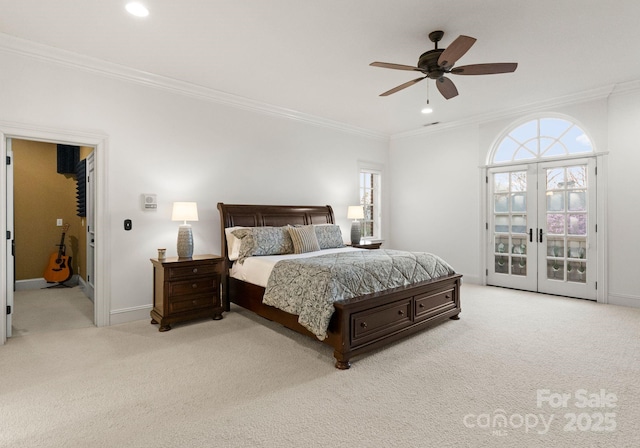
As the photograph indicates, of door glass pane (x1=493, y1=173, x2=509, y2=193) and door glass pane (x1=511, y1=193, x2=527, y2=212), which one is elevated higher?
door glass pane (x1=493, y1=173, x2=509, y2=193)

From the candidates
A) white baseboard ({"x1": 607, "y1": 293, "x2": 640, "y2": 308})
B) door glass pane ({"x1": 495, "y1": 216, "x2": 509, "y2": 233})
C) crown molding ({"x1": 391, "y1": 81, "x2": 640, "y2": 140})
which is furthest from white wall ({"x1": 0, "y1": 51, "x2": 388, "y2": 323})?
white baseboard ({"x1": 607, "y1": 293, "x2": 640, "y2": 308})

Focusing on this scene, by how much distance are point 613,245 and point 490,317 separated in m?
2.20

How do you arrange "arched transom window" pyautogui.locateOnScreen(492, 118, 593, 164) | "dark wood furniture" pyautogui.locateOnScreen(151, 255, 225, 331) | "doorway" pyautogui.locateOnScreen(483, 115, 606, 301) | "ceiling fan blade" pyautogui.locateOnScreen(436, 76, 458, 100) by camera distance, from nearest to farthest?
1. "ceiling fan blade" pyautogui.locateOnScreen(436, 76, 458, 100)
2. "dark wood furniture" pyautogui.locateOnScreen(151, 255, 225, 331)
3. "doorway" pyautogui.locateOnScreen(483, 115, 606, 301)
4. "arched transom window" pyautogui.locateOnScreen(492, 118, 593, 164)

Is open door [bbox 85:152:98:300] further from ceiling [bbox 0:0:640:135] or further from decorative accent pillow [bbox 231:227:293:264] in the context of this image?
decorative accent pillow [bbox 231:227:293:264]

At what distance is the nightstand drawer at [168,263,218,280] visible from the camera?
3828mm

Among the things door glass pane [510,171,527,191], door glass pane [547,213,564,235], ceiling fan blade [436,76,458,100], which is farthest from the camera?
door glass pane [510,171,527,191]

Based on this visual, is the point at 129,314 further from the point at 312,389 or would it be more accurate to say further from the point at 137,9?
the point at 137,9

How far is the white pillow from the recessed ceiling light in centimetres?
243

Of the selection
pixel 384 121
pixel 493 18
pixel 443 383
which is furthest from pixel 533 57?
pixel 443 383

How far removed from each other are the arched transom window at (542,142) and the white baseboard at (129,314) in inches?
227

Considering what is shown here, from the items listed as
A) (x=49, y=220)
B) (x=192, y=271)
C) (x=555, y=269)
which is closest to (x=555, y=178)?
(x=555, y=269)

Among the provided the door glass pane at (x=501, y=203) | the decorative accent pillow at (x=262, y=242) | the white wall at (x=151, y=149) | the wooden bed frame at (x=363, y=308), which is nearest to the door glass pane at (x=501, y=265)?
the door glass pane at (x=501, y=203)

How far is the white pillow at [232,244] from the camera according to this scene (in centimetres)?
439

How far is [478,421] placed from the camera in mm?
2121
